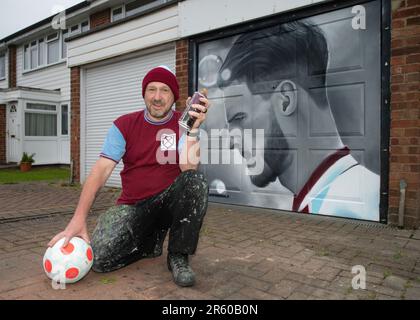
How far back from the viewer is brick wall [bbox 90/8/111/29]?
543 inches

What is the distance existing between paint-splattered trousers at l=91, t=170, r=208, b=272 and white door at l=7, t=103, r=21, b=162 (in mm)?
14331

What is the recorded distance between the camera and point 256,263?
10.9 ft

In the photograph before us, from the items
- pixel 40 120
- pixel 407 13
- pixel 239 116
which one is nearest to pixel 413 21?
pixel 407 13

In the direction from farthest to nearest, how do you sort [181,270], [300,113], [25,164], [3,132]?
[3,132] → [25,164] → [300,113] → [181,270]

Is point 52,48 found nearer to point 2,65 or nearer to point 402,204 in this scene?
point 2,65

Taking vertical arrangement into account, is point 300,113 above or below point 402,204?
above

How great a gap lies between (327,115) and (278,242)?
86.2 inches

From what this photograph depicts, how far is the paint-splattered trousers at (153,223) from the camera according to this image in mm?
2756

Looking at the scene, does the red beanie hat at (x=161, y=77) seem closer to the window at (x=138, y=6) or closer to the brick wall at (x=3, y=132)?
the window at (x=138, y=6)

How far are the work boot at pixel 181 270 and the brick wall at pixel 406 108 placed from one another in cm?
313

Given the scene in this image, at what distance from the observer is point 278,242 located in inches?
159

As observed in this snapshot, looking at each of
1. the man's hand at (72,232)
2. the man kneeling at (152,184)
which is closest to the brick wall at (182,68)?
the man kneeling at (152,184)

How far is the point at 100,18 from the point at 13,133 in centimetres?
Answer: 628
